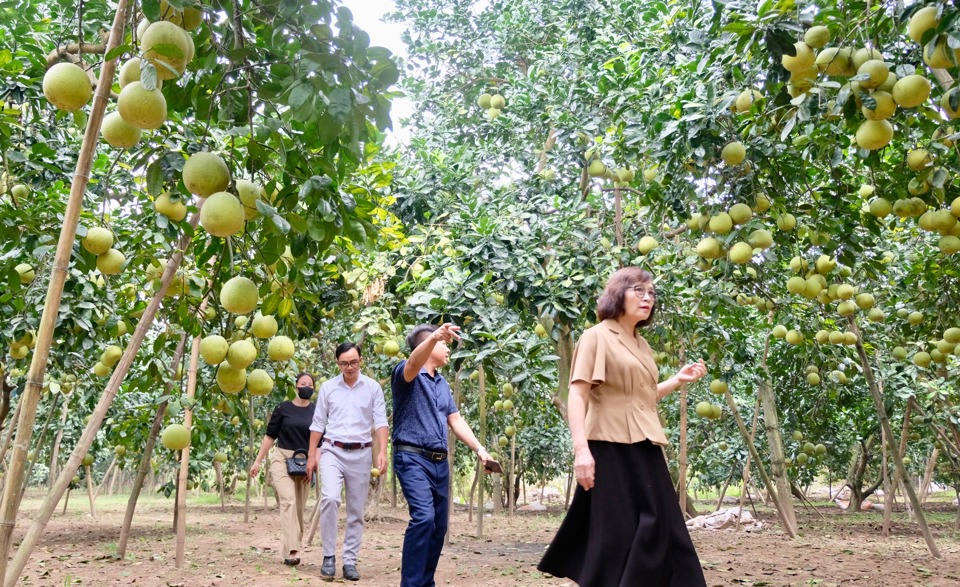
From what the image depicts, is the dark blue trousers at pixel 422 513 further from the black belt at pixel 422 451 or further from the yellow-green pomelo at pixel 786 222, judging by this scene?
the yellow-green pomelo at pixel 786 222

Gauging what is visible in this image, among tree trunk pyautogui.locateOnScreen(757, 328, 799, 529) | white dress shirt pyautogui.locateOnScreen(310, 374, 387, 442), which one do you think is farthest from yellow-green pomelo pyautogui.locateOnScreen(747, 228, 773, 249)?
tree trunk pyautogui.locateOnScreen(757, 328, 799, 529)

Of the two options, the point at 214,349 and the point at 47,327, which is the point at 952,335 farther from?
the point at 47,327

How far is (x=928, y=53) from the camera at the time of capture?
2508 mm

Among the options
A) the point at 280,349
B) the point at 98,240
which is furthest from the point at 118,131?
the point at 98,240

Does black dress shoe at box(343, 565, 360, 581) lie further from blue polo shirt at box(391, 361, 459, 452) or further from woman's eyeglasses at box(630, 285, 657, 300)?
woman's eyeglasses at box(630, 285, 657, 300)

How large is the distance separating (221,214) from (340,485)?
3.99 meters

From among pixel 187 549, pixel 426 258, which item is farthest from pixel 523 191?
pixel 187 549

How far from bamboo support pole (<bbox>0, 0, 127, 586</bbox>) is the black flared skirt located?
6.80 feet

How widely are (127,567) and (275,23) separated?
568 cm

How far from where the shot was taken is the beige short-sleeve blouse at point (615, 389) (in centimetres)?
322

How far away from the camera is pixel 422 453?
433cm

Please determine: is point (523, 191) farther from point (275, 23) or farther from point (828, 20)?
point (275, 23)

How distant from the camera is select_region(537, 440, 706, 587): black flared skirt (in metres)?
3.04

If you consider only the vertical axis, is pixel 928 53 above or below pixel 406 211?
below
